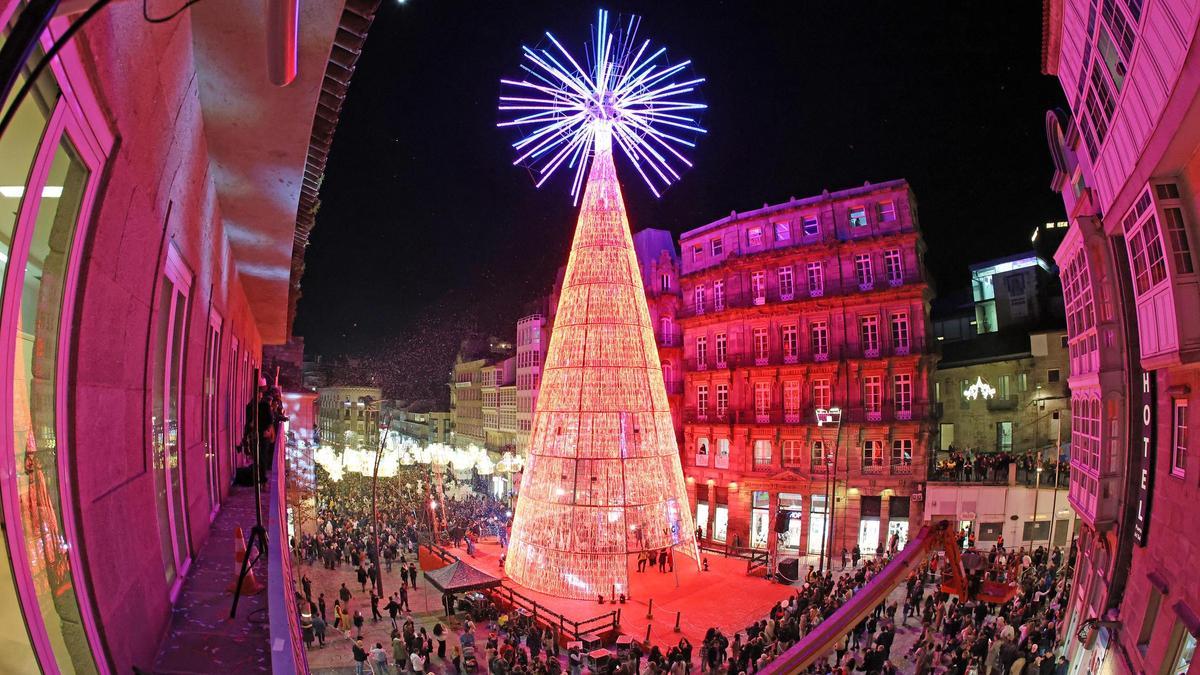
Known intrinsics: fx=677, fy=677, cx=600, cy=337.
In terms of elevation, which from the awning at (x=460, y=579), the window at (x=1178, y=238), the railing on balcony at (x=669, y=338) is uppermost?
the railing on balcony at (x=669, y=338)

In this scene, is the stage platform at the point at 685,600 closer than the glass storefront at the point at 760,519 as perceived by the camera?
Yes

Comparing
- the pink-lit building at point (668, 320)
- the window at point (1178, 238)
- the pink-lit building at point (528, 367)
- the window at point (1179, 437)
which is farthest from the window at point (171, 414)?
the pink-lit building at point (528, 367)

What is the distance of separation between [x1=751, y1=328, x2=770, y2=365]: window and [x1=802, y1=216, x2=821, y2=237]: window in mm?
6052

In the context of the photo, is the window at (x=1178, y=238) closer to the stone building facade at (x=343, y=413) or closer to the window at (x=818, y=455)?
the window at (x=818, y=455)

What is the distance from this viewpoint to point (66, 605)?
3.35m

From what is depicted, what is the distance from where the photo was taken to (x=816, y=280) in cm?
3809

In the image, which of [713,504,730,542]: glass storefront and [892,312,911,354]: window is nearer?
[892,312,911,354]: window

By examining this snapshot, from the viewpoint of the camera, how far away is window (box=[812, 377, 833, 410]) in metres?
Answer: 36.8

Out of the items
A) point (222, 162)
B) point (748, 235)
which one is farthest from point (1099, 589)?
point (748, 235)

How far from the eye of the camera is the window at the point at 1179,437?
11766 mm

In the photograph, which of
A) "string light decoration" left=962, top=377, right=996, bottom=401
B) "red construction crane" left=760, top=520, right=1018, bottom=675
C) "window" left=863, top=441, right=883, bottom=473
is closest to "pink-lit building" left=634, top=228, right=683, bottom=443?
"window" left=863, top=441, right=883, bottom=473

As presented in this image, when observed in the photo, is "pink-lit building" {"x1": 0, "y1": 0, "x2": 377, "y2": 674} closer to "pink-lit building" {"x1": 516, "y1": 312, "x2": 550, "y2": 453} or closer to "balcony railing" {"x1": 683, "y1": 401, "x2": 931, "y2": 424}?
"balcony railing" {"x1": 683, "y1": 401, "x2": 931, "y2": 424}

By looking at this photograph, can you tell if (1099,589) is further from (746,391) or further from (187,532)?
(746,391)

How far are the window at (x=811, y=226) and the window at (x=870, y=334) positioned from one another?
566 centimetres
